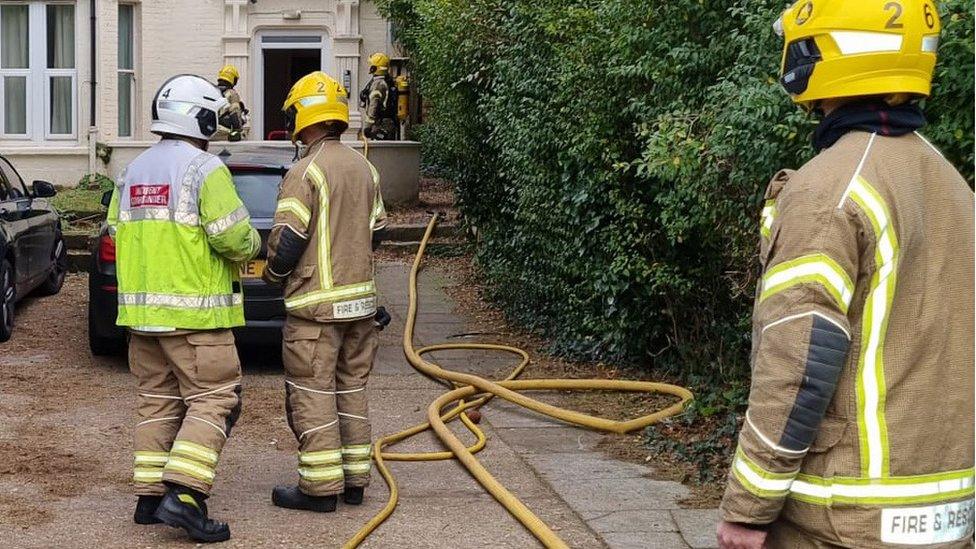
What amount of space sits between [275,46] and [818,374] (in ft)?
70.3

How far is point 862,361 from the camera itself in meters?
2.96

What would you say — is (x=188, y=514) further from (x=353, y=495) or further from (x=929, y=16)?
(x=929, y=16)

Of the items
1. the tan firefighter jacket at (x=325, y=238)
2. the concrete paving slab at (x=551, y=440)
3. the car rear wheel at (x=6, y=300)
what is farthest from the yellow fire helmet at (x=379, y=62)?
the tan firefighter jacket at (x=325, y=238)

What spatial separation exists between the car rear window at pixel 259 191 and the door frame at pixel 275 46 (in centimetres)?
1355

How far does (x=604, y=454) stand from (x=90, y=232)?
10.4 m

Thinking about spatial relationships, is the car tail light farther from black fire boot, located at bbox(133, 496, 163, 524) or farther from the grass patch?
the grass patch

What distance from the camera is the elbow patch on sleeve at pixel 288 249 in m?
6.45

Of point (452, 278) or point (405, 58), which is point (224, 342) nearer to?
point (452, 278)

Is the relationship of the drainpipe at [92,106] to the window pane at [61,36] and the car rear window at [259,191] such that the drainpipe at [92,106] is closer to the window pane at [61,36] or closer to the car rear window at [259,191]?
the window pane at [61,36]

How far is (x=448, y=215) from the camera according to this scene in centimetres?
1872

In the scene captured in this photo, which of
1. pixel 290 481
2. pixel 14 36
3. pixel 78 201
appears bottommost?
pixel 290 481

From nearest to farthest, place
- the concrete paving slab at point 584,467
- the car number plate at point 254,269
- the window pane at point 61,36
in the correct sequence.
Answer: the concrete paving slab at point 584,467
the car number plate at point 254,269
the window pane at point 61,36

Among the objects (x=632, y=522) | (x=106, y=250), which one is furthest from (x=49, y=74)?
(x=632, y=522)

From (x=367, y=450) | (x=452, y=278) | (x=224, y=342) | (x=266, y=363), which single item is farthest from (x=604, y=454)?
(x=452, y=278)
